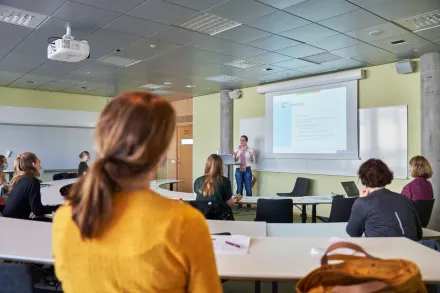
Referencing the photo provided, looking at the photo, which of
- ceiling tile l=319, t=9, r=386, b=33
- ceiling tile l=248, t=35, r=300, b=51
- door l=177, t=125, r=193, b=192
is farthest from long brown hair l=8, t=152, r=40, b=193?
door l=177, t=125, r=193, b=192

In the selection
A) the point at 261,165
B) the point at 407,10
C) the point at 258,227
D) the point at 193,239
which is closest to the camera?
the point at 193,239

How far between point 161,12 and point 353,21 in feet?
7.08

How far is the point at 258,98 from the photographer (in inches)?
320

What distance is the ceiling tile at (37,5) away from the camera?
3572 mm

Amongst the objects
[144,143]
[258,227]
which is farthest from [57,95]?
[144,143]

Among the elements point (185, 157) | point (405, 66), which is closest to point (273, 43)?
point (405, 66)

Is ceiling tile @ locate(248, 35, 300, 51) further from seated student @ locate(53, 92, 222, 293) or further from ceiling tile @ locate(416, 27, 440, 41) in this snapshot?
seated student @ locate(53, 92, 222, 293)

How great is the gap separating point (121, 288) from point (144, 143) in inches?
13.2

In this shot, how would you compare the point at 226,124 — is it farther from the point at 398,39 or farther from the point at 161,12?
the point at 161,12

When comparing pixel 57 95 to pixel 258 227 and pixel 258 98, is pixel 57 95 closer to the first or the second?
pixel 258 98

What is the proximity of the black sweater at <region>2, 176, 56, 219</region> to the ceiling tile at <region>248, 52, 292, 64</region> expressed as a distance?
367 centimetres

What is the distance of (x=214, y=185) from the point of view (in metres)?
3.55

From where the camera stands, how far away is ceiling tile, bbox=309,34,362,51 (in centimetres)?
472

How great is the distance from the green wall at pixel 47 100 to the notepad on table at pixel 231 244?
6821 mm
